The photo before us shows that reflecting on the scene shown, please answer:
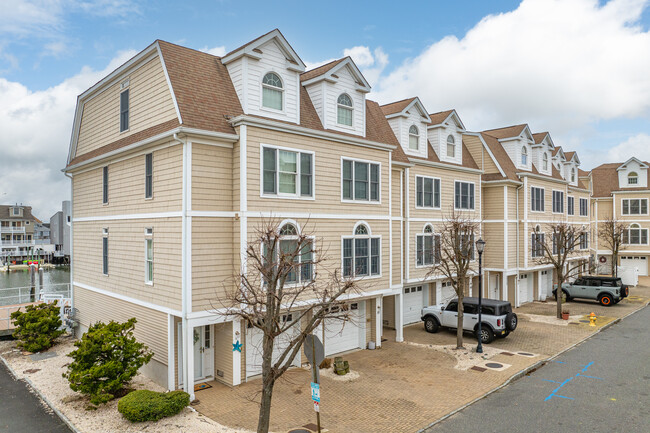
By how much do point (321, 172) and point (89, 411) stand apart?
1066cm

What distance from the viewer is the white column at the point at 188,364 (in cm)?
1323

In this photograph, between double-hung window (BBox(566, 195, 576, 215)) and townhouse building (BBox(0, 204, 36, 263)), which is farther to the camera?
townhouse building (BBox(0, 204, 36, 263))

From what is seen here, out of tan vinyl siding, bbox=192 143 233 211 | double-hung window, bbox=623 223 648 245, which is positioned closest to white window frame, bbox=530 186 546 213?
double-hung window, bbox=623 223 648 245

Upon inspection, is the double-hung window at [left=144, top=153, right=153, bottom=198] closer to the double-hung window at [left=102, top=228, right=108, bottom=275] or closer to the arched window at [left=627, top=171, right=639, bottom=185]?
the double-hung window at [left=102, top=228, right=108, bottom=275]

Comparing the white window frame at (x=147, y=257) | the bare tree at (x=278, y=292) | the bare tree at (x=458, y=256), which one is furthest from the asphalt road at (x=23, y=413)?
the bare tree at (x=458, y=256)

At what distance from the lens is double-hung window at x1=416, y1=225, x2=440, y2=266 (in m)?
23.9

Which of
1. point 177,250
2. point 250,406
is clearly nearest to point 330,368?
point 250,406

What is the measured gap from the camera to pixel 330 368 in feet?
53.4

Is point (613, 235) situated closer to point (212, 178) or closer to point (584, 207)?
point (584, 207)

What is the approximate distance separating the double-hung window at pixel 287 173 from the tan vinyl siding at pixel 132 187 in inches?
112

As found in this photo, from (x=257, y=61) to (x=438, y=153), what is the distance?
13.6 metres

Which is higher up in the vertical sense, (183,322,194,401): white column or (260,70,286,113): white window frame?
(260,70,286,113): white window frame

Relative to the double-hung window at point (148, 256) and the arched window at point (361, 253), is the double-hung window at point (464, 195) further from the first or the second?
the double-hung window at point (148, 256)

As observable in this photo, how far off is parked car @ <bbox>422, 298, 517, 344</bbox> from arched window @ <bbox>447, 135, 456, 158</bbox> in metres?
9.13
